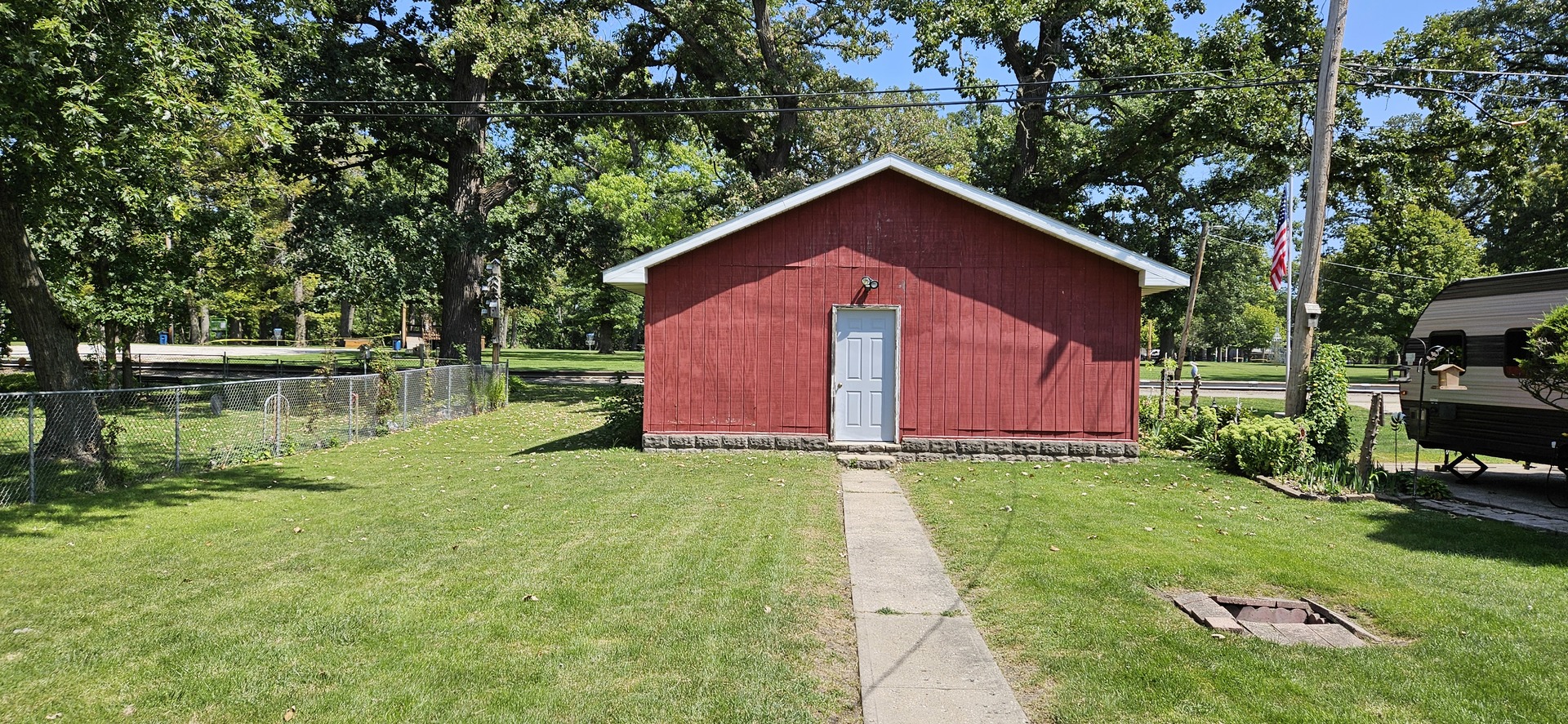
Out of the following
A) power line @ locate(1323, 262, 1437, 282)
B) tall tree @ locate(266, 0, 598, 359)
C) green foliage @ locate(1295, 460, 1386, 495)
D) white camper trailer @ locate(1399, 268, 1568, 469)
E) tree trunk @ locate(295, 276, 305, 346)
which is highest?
tall tree @ locate(266, 0, 598, 359)

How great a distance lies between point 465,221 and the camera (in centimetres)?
2034

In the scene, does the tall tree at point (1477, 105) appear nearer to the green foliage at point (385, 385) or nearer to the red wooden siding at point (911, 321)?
the red wooden siding at point (911, 321)

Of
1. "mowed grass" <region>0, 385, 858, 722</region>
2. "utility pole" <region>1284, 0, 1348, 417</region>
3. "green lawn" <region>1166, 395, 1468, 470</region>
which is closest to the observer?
"mowed grass" <region>0, 385, 858, 722</region>

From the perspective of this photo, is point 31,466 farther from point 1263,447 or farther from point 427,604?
point 1263,447

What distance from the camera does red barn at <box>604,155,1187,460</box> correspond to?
1136 centimetres

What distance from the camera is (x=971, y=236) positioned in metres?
11.5

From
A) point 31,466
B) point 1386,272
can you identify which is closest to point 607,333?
point 1386,272

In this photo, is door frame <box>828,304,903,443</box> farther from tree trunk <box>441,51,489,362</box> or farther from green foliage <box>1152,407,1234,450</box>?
tree trunk <box>441,51,489,362</box>

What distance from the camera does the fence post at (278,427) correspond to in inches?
A: 441

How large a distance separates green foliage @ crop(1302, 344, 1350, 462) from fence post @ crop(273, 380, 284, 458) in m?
14.4

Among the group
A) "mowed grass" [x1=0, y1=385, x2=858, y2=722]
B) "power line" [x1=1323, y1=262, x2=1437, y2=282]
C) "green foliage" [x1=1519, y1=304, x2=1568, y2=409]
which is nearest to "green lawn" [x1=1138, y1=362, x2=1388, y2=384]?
"power line" [x1=1323, y1=262, x2=1437, y2=282]

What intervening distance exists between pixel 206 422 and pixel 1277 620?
1596 cm

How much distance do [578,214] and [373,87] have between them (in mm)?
6632

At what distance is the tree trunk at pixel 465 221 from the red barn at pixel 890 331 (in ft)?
35.3
